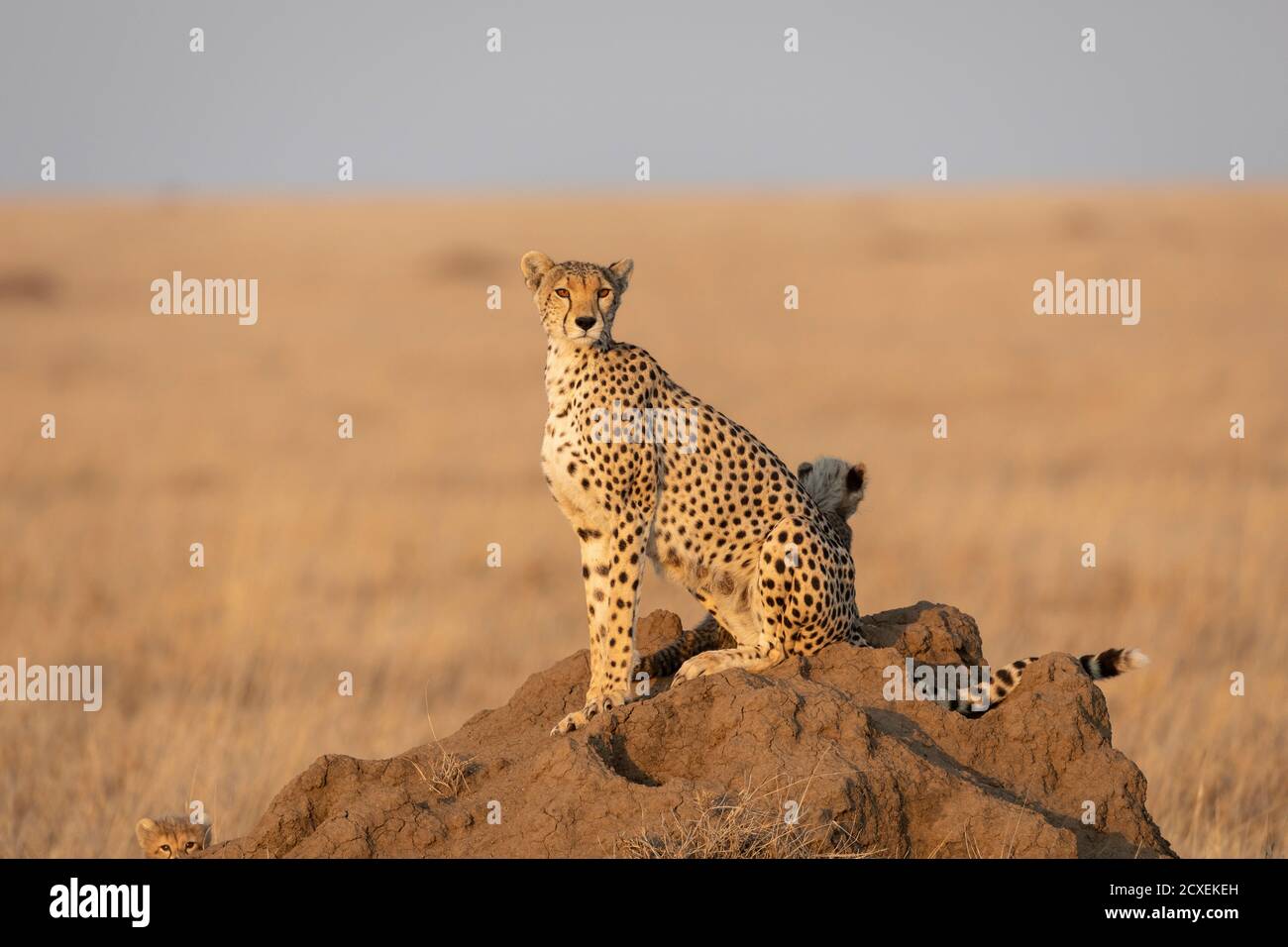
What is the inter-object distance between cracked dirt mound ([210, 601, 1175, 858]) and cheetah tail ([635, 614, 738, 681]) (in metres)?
0.55

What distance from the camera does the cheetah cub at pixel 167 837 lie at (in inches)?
201

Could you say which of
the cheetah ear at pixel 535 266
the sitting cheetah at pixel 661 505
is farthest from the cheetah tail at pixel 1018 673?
the cheetah ear at pixel 535 266

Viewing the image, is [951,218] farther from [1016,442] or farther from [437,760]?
[437,760]

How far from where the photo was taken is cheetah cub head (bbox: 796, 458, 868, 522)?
242 inches

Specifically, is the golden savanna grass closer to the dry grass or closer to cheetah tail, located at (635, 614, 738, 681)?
the dry grass

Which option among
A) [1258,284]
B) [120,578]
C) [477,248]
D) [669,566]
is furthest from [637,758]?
[477,248]

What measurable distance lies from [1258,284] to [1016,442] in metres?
11.2

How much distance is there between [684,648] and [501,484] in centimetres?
1146

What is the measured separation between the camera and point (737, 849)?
13.5ft
